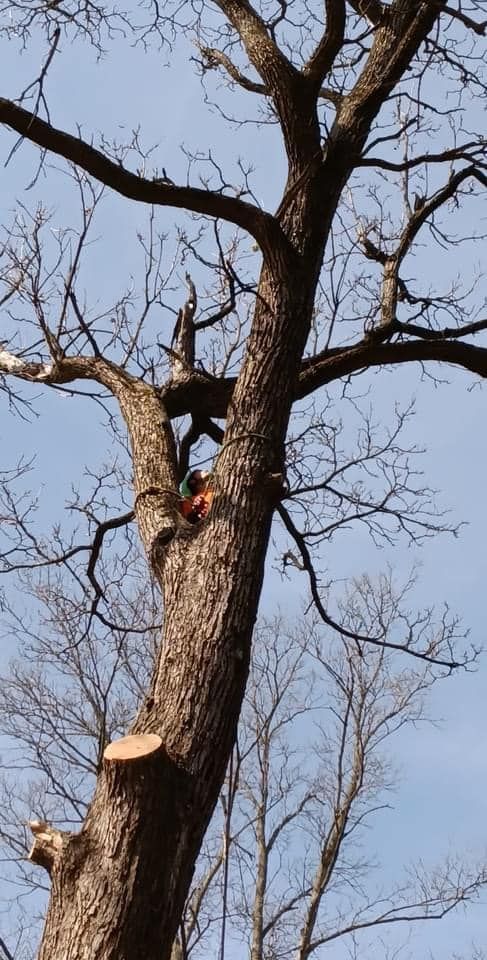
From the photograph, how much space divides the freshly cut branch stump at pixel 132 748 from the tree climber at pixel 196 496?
100cm

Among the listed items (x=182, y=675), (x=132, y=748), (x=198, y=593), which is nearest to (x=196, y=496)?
(x=198, y=593)

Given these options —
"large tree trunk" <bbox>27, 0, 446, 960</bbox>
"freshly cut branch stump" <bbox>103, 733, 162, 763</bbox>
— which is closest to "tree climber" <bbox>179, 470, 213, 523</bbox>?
"large tree trunk" <bbox>27, 0, 446, 960</bbox>

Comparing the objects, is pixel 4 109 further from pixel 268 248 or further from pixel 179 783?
pixel 179 783

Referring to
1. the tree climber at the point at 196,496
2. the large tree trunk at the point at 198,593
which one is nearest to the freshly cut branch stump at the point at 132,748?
the large tree trunk at the point at 198,593

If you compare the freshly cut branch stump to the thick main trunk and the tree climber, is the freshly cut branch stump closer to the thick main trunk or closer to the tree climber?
the thick main trunk

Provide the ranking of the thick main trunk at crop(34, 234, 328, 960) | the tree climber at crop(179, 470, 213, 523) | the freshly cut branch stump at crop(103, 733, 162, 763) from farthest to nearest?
the tree climber at crop(179, 470, 213, 523), the freshly cut branch stump at crop(103, 733, 162, 763), the thick main trunk at crop(34, 234, 328, 960)

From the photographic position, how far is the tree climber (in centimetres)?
385

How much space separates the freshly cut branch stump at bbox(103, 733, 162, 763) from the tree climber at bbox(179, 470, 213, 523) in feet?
3.27

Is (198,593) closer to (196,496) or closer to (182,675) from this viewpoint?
(182,675)

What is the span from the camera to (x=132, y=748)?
255 centimetres

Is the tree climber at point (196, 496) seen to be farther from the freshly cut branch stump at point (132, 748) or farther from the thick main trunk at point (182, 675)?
the freshly cut branch stump at point (132, 748)

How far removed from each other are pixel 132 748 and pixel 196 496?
6.52 ft

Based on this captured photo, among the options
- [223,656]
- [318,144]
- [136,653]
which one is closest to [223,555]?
[223,656]

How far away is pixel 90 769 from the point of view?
955 centimetres
